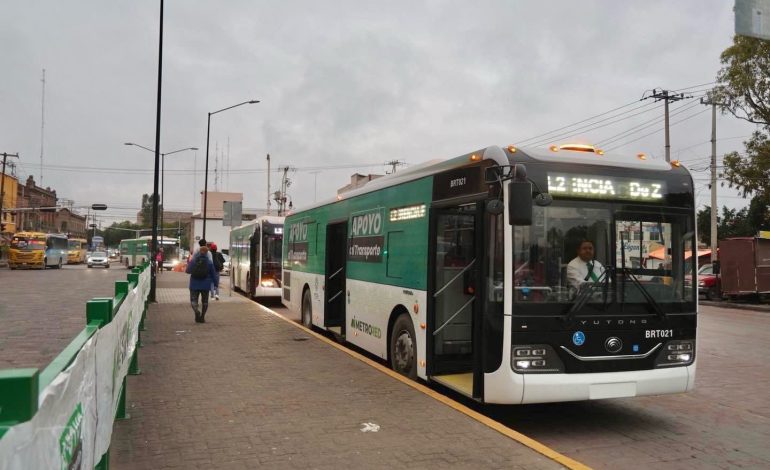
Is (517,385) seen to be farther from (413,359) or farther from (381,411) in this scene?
(413,359)

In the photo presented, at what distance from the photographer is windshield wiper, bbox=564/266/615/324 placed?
589 cm

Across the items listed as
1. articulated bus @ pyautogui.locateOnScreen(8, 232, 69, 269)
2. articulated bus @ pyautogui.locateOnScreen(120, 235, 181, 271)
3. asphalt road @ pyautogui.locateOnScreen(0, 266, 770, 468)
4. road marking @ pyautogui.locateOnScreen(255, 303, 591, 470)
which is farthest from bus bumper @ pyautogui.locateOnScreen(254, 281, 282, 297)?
articulated bus @ pyautogui.locateOnScreen(120, 235, 181, 271)

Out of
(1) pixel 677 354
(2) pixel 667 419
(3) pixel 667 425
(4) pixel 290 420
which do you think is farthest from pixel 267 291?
(1) pixel 677 354

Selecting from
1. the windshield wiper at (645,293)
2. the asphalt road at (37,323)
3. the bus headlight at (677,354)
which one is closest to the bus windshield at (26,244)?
the asphalt road at (37,323)

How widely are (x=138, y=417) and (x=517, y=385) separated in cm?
364

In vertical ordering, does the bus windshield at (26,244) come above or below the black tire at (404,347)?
above

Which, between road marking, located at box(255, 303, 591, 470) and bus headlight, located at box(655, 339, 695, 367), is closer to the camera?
road marking, located at box(255, 303, 591, 470)

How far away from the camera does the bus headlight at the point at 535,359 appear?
5.79m

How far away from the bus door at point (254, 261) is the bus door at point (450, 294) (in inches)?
559

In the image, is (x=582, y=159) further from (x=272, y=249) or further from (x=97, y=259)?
(x=97, y=259)

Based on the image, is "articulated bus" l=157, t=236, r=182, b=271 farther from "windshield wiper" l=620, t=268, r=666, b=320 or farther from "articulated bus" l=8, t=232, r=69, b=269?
"windshield wiper" l=620, t=268, r=666, b=320

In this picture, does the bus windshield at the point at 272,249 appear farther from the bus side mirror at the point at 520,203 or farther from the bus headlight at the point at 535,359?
the bus side mirror at the point at 520,203

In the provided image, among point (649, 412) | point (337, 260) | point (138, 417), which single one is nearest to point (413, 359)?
point (649, 412)

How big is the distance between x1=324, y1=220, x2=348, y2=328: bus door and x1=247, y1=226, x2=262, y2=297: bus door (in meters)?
9.28
